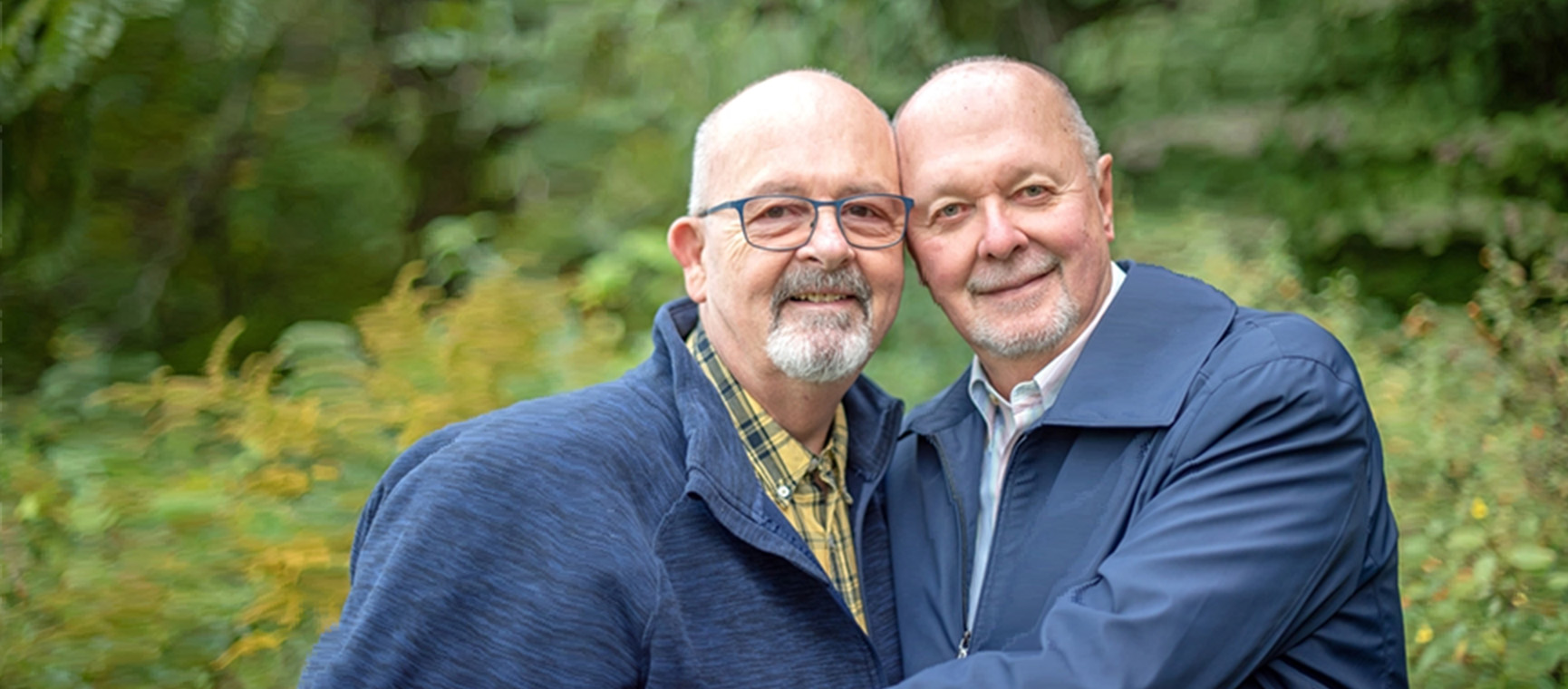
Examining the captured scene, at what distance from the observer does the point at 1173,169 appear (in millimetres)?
6973

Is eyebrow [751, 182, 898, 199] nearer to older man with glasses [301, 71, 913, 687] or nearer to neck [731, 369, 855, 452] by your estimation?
older man with glasses [301, 71, 913, 687]

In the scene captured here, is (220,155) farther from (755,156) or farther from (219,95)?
(755,156)

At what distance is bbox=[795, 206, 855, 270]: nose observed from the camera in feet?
7.47

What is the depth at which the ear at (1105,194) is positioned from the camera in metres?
2.50

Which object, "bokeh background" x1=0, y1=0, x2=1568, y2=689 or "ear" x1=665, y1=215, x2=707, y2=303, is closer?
"ear" x1=665, y1=215, x2=707, y2=303

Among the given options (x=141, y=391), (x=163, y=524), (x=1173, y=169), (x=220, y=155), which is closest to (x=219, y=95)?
(x=220, y=155)

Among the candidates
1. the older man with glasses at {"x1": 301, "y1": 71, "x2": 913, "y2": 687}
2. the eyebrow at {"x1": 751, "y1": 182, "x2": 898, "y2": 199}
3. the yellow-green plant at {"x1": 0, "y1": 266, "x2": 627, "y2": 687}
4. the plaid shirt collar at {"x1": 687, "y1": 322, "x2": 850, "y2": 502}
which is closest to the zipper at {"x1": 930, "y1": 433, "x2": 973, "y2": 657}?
the older man with glasses at {"x1": 301, "y1": 71, "x2": 913, "y2": 687}

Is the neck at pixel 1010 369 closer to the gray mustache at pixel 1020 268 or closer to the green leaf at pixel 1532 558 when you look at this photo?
the gray mustache at pixel 1020 268

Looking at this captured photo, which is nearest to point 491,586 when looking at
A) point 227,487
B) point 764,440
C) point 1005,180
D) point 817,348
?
→ point 764,440

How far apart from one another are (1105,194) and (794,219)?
75 centimetres

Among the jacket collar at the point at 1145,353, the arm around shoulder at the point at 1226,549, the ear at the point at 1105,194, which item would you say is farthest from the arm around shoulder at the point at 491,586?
the ear at the point at 1105,194

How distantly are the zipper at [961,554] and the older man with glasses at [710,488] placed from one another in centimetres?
14

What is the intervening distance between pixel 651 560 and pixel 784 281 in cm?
67

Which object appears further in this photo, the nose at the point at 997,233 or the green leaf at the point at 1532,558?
the green leaf at the point at 1532,558
